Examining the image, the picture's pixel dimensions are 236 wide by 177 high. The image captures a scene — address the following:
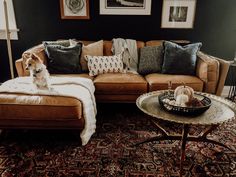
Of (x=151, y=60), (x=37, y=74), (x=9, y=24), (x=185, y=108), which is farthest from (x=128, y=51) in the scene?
(x=9, y=24)

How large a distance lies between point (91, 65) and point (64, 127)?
1084 millimetres

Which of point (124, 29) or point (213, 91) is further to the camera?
point (124, 29)

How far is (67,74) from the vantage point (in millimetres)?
3066

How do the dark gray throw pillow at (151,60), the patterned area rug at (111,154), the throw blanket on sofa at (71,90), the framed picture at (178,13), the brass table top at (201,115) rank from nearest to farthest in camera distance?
the brass table top at (201,115) < the patterned area rug at (111,154) < the throw blanket on sofa at (71,90) < the dark gray throw pillow at (151,60) < the framed picture at (178,13)

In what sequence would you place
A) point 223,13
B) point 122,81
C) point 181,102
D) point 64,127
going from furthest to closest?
point 223,13
point 122,81
point 64,127
point 181,102

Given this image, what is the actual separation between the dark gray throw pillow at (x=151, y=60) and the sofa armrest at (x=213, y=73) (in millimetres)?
564

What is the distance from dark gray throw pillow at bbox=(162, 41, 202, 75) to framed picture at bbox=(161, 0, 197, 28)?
685 millimetres

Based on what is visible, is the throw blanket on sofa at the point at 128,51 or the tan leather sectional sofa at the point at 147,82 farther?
the throw blanket on sofa at the point at 128,51

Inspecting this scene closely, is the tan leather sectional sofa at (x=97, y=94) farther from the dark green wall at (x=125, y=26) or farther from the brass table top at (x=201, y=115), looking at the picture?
the brass table top at (x=201, y=115)

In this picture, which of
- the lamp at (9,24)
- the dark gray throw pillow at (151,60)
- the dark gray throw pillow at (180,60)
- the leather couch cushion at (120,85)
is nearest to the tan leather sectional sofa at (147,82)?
the leather couch cushion at (120,85)

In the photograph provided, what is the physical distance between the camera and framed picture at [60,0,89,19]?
3.53 meters

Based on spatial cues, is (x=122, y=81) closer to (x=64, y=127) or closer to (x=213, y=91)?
(x=64, y=127)

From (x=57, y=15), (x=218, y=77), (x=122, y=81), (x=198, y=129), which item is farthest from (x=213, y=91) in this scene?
(x=57, y=15)

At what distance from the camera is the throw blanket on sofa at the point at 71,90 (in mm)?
2238
